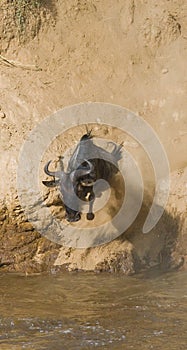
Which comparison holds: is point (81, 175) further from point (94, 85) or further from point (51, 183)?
point (94, 85)

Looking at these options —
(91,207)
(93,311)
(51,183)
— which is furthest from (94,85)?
(93,311)

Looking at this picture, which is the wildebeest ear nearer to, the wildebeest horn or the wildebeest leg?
the wildebeest horn

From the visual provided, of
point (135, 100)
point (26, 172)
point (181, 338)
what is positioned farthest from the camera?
point (135, 100)

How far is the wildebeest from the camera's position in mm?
8750

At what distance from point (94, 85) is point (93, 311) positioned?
4099 mm

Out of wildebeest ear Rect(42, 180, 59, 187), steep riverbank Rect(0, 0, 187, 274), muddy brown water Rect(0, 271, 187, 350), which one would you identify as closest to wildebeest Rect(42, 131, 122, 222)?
wildebeest ear Rect(42, 180, 59, 187)

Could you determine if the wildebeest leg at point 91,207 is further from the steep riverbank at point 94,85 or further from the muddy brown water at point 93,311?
the muddy brown water at point 93,311

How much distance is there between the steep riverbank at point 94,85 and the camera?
9203 mm

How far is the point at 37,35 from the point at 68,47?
0.51 meters

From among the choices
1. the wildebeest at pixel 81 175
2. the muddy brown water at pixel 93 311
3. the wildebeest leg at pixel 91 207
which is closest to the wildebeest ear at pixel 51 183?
the wildebeest at pixel 81 175

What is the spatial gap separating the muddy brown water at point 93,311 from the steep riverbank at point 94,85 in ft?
1.31

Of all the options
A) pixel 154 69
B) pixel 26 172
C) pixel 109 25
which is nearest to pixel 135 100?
pixel 154 69

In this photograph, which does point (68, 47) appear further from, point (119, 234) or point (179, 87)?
point (119, 234)

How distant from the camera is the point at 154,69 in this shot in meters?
10.9
